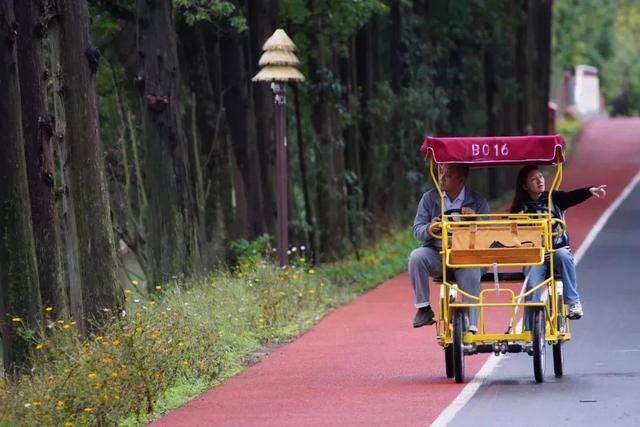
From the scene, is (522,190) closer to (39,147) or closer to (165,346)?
(165,346)

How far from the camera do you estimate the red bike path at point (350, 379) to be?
1316 centimetres

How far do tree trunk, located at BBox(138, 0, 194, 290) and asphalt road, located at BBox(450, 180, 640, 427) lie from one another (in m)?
5.83

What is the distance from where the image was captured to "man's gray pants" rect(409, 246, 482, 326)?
47.6 ft

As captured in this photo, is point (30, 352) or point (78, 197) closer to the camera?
point (30, 352)

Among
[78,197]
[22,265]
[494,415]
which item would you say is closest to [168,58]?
[78,197]

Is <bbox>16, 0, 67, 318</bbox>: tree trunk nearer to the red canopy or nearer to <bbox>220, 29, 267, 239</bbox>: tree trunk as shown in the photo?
the red canopy

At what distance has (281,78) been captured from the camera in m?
22.6

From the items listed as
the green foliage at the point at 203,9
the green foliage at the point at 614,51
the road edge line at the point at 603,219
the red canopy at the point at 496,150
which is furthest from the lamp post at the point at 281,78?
the green foliage at the point at 614,51

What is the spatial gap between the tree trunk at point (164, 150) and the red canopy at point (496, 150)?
8.16m

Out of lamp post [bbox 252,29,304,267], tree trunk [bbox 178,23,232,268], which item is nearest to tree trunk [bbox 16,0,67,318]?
lamp post [bbox 252,29,304,267]

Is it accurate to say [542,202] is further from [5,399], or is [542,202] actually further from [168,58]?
[168,58]

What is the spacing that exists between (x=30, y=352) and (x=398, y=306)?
23.2 feet

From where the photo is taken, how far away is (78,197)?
60.3 ft

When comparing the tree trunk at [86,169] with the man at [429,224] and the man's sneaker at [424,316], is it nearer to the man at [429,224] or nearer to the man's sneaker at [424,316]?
the man's sneaker at [424,316]
